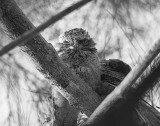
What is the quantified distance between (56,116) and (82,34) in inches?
52.2

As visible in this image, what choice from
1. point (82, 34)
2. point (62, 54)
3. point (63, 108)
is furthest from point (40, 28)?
point (82, 34)

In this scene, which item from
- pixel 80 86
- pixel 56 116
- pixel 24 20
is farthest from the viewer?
pixel 56 116

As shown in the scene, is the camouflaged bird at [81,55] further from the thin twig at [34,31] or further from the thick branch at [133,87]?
the thin twig at [34,31]

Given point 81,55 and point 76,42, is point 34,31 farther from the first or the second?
point 76,42

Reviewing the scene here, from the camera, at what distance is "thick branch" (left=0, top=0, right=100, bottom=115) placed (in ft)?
8.59

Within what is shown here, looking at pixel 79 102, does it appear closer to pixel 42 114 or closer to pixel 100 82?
pixel 100 82

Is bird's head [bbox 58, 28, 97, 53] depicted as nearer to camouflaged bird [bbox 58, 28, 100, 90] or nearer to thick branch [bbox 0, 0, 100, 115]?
camouflaged bird [bbox 58, 28, 100, 90]

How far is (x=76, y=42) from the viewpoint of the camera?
4.33m

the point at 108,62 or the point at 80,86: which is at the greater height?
the point at 108,62

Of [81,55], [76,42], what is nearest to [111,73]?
[81,55]

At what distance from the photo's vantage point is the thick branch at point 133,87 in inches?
62.6

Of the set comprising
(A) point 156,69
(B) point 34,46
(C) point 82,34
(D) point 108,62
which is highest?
(C) point 82,34

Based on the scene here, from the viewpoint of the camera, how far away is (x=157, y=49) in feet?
6.56

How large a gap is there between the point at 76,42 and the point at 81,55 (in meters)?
0.25
